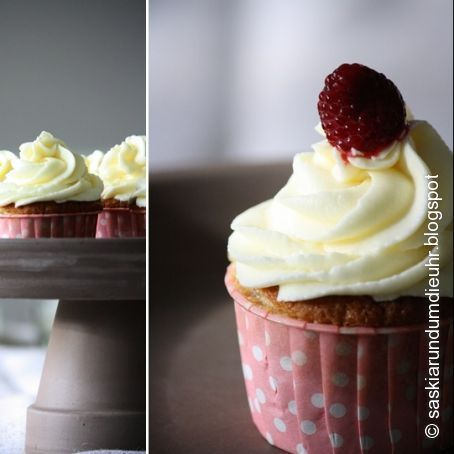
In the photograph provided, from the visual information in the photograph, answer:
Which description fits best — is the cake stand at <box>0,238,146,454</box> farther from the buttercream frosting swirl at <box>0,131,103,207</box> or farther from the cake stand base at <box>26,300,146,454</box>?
the buttercream frosting swirl at <box>0,131,103,207</box>

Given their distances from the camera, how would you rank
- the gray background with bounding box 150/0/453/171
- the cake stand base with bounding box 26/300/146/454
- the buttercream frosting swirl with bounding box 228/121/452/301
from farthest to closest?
the gray background with bounding box 150/0/453/171 < the cake stand base with bounding box 26/300/146/454 < the buttercream frosting swirl with bounding box 228/121/452/301

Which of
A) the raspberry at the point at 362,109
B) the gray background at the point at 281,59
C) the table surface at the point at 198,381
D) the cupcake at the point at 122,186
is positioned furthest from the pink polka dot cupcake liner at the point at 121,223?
the raspberry at the point at 362,109

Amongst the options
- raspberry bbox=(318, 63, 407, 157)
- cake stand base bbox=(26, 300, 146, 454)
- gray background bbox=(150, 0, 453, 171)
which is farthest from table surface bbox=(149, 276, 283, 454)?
raspberry bbox=(318, 63, 407, 157)

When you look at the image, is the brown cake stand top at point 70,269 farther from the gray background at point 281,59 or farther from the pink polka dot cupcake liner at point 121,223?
the gray background at point 281,59

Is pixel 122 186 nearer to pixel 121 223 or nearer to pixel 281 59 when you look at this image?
pixel 121 223

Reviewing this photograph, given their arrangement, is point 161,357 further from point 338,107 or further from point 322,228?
point 338,107

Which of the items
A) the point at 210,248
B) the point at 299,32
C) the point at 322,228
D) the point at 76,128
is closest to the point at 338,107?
the point at 322,228
